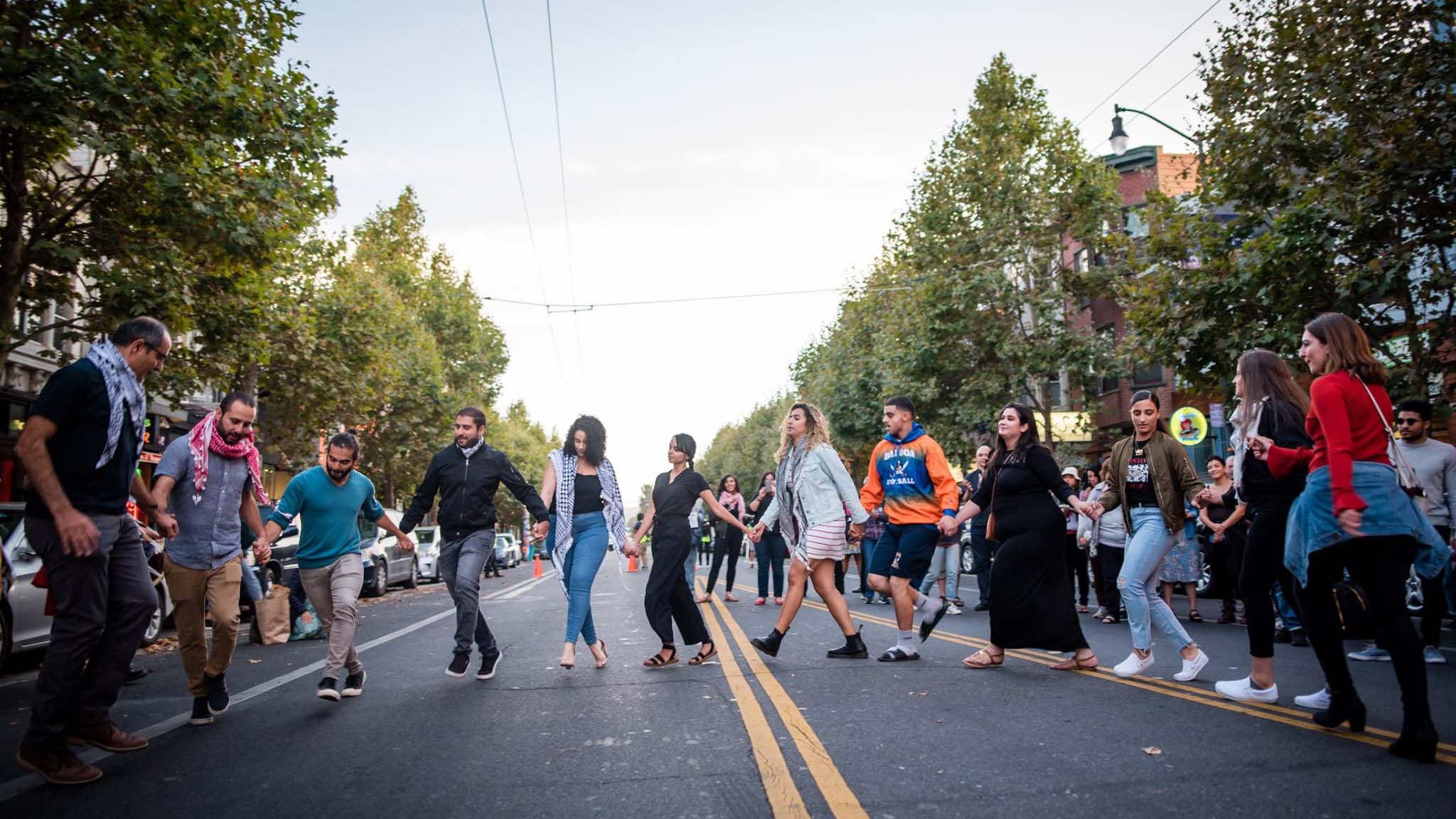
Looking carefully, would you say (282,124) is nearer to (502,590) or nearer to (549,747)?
(502,590)

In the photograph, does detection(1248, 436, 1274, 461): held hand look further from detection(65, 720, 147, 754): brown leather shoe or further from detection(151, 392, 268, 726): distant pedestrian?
detection(65, 720, 147, 754): brown leather shoe

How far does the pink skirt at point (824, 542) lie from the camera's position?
26.0ft

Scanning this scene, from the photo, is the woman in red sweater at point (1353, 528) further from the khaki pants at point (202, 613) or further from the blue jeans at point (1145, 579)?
the khaki pants at point (202, 613)

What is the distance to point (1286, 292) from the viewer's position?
1361 centimetres

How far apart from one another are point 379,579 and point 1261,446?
1729 centimetres

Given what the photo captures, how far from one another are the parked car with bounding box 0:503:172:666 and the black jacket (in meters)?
2.39

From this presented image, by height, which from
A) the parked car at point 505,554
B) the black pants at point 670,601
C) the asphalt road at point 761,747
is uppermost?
the black pants at point 670,601

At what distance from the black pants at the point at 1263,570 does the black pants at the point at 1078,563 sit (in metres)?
7.10

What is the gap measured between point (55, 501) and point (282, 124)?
1171 centimetres

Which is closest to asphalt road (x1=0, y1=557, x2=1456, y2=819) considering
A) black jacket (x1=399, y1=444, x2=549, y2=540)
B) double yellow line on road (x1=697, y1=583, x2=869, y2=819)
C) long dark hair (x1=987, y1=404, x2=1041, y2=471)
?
double yellow line on road (x1=697, y1=583, x2=869, y2=819)

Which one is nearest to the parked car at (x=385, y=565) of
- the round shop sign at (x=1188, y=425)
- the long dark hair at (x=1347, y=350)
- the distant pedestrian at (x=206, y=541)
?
the distant pedestrian at (x=206, y=541)

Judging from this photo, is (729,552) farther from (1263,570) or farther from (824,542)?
(1263,570)

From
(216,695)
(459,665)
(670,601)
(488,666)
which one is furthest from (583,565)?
(216,695)

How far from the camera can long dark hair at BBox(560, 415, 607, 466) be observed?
8.06 metres
